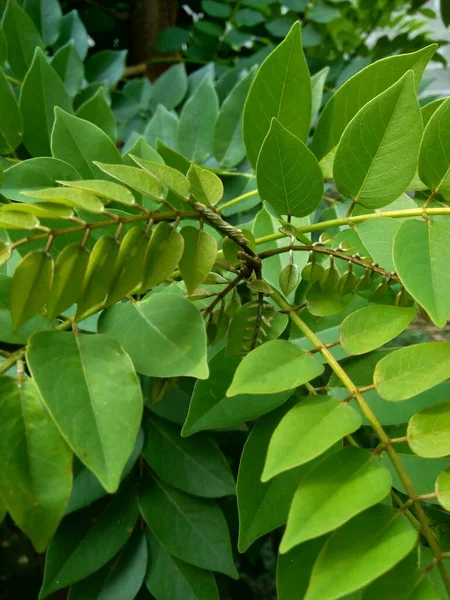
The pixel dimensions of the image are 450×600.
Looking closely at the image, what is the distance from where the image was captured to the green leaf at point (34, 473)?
222 mm

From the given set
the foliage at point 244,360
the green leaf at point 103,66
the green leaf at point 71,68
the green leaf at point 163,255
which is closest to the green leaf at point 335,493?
the foliage at point 244,360

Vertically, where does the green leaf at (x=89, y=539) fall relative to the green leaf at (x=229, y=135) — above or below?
below

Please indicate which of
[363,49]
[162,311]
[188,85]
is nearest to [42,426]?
[162,311]

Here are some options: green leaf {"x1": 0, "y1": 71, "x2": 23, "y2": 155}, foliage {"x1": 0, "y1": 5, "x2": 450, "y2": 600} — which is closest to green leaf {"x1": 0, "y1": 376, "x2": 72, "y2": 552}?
foliage {"x1": 0, "y1": 5, "x2": 450, "y2": 600}

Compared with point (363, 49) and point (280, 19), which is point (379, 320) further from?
point (363, 49)

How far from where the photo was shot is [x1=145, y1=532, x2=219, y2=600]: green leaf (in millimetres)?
390

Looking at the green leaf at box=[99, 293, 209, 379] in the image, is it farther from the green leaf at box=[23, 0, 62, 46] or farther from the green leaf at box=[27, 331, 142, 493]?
the green leaf at box=[23, 0, 62, 46]

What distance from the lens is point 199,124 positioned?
57cm

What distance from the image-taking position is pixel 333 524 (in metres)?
0.19

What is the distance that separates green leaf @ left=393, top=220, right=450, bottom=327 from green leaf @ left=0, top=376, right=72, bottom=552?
6.2 inches

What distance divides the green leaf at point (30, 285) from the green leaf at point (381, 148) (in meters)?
0.16

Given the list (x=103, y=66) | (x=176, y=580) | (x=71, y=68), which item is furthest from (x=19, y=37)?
(x=176, y=580)

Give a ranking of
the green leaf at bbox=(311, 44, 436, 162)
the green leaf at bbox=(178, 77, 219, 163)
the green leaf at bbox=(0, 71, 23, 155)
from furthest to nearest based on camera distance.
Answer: the green leaf at bbox=(178, 77, 219, 163)
the green leaf at bbox=(0, 71, 23, 155)
the green leaf at bbox=(311, 44, 436, 162)

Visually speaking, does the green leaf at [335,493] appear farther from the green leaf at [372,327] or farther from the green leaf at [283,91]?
the green leaf at [283,91]
